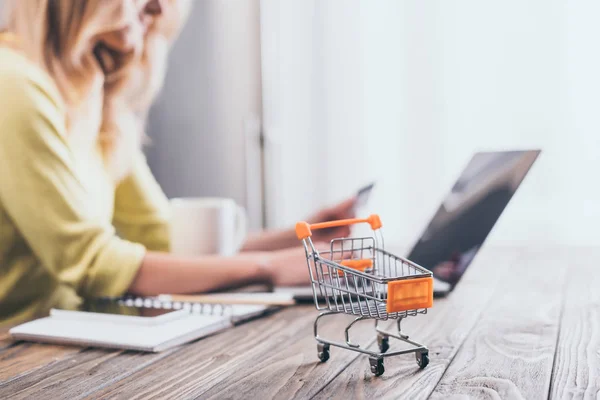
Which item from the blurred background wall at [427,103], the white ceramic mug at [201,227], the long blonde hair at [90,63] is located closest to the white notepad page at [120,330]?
the white ceramic mug at [201,227]

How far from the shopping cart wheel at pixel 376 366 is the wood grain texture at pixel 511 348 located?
61 millimetres

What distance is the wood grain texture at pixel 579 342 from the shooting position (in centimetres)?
64

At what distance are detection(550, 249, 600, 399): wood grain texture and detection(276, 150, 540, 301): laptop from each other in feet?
0.57

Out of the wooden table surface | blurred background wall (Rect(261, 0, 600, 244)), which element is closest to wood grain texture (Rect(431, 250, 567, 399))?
the wooden table surface

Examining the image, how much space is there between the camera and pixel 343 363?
2.43 ft

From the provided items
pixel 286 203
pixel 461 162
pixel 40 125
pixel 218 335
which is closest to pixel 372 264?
pixel 218 335

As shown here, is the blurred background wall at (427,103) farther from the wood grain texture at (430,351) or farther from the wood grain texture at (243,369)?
the wood grain texture at (243,369)

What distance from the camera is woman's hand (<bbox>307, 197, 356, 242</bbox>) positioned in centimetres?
139

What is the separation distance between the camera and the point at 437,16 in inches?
107

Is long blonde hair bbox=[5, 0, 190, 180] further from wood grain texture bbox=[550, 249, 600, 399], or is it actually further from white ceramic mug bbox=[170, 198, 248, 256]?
wood grain texture bbox=[550, 249, 600, 399]

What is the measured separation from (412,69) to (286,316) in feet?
6.39

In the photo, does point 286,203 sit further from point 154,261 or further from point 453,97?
point 154,261

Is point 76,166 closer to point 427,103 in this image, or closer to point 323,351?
point 323,351

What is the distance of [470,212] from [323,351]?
43cm
